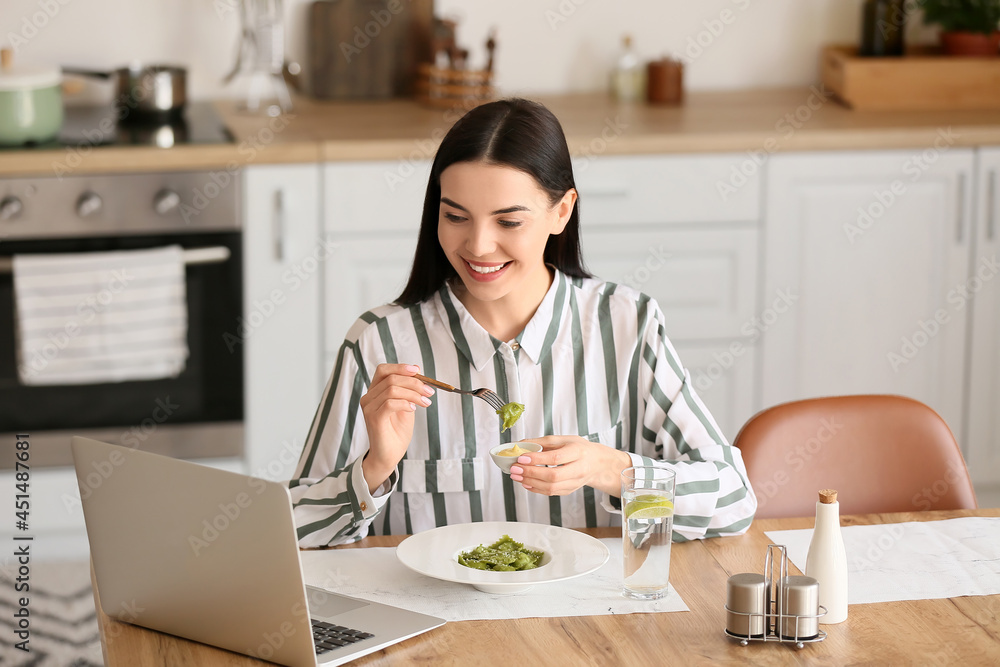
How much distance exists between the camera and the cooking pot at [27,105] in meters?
2.70

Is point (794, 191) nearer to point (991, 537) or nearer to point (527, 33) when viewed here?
point (527, 33)

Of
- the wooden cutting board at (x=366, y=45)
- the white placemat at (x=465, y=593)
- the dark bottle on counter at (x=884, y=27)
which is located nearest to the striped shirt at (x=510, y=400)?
the white placemat at (x=465, y=593)

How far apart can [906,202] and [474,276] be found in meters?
1.70

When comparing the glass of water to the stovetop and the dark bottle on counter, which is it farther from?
the dark bottle on counter

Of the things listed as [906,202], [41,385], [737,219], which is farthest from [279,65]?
[906,202]

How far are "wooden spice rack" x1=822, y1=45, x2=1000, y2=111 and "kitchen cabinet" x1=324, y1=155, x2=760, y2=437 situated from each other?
542 mm

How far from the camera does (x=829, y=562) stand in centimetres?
131

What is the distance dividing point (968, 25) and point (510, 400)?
2216mm

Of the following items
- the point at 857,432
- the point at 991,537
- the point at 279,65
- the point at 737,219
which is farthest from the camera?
the point at 279,65

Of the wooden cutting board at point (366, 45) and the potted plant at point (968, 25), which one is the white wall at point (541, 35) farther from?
the potted plant at point (968, 25)

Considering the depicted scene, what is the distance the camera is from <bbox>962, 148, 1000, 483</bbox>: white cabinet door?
3004 mm

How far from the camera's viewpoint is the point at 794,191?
2969mm

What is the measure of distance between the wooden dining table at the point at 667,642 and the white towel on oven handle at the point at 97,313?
1.50 metres

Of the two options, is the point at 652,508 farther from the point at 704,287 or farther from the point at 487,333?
the point at 704,287
